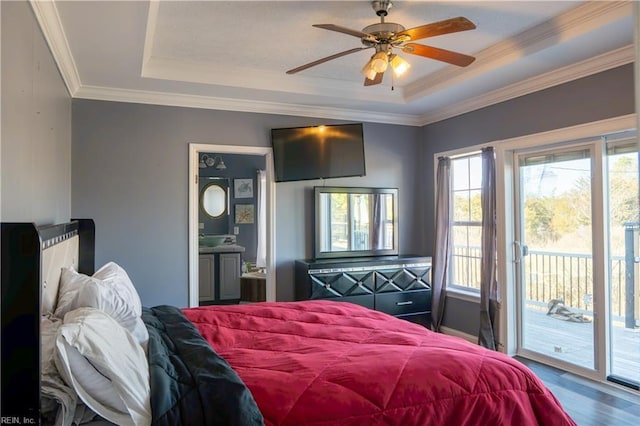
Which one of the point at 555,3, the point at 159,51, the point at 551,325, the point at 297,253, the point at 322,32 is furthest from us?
the point at 297,253

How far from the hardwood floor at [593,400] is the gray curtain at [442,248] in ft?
4.42

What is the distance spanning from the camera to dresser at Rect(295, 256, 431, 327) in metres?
4.43

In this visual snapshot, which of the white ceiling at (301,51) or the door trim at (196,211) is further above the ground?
the white ceiling at (301,51)

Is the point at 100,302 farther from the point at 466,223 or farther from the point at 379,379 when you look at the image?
the point at 466,223

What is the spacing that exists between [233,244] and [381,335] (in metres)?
4.94

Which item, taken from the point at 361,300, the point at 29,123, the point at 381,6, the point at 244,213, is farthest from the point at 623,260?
the point at 244,213

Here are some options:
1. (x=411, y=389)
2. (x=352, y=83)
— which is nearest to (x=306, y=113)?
(x=352, y=83)

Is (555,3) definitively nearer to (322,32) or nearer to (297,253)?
(322,32)

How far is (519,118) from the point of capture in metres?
4.07

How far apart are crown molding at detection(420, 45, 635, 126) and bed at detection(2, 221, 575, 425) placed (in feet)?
8.17

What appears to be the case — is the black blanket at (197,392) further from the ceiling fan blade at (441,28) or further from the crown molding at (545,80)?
the crown molding at (545,80)

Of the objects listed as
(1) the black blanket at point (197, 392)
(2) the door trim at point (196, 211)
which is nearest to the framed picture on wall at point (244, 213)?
(2) the door trim at point (196, 211)

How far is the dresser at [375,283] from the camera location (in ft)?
14.5

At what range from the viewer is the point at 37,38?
242 centimetres
